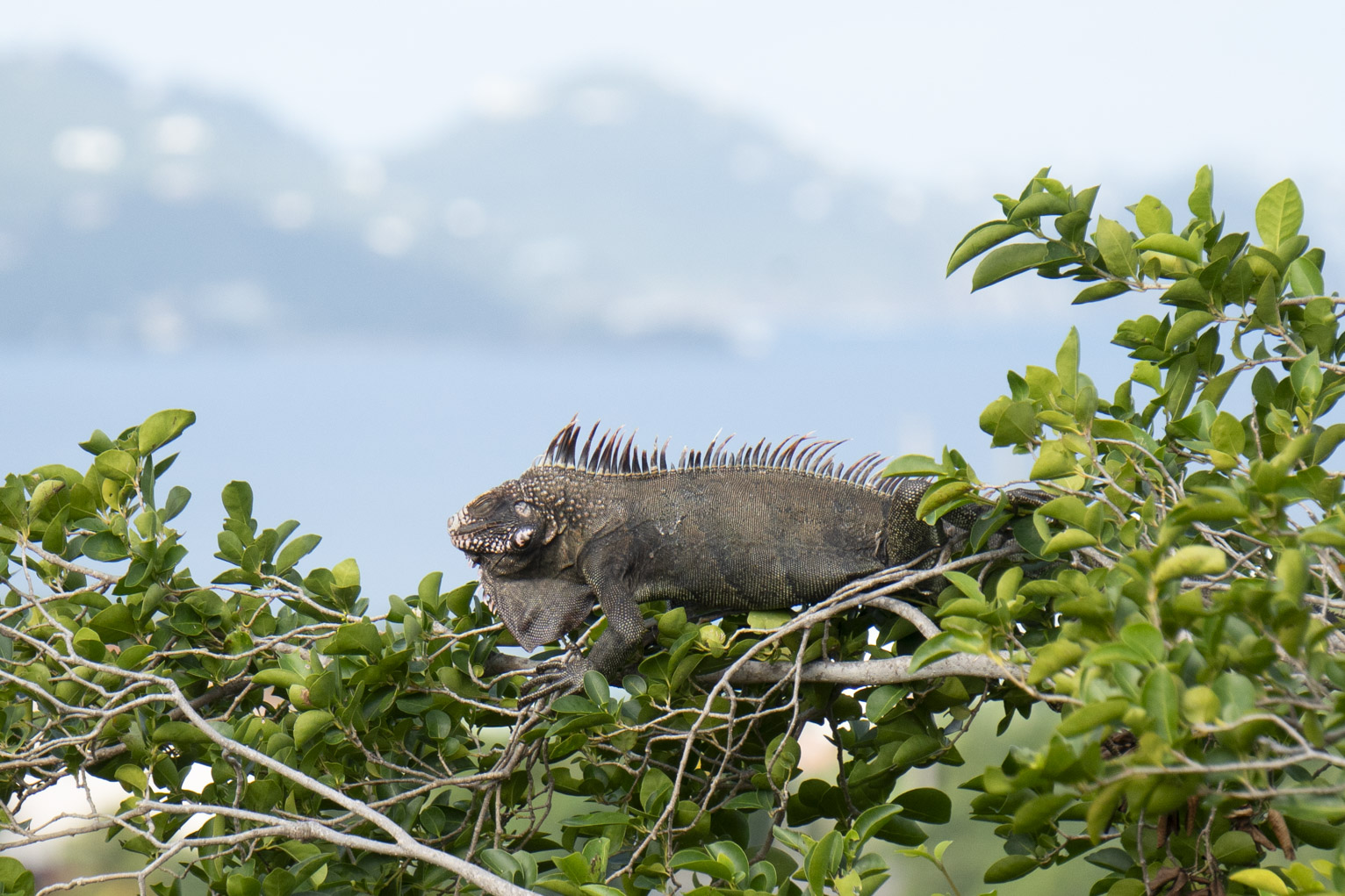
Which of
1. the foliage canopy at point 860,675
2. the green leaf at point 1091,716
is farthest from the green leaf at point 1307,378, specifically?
the green leaf at point 1091,716

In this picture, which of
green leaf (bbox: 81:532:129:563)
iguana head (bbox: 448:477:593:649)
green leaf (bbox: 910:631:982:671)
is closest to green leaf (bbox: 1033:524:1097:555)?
green leaf (bbox: 910:631:982:671)

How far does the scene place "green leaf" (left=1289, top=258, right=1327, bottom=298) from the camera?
1.80 m

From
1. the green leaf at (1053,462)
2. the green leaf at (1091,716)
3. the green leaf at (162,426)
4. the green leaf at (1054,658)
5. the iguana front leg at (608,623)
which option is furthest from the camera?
the green leaf at (162,426)

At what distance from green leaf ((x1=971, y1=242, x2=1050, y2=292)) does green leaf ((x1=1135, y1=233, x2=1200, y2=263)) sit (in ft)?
0.52

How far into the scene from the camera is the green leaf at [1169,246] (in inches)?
68.6

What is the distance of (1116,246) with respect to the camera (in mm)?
1821

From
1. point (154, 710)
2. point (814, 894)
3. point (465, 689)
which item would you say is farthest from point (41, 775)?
point (814, 894)

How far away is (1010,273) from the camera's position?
186cm

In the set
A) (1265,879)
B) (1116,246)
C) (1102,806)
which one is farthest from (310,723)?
(1116,246)

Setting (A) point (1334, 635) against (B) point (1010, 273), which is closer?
(A) point (1334, 635)

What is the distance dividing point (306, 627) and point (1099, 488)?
1.47m

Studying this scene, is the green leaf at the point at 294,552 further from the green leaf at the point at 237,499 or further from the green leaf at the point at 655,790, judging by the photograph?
the green leaf at the point at 655,790

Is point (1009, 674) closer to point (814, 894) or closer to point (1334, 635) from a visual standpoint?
point (814, 894)

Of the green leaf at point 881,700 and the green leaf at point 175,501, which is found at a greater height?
the green leaf at point 175,501
